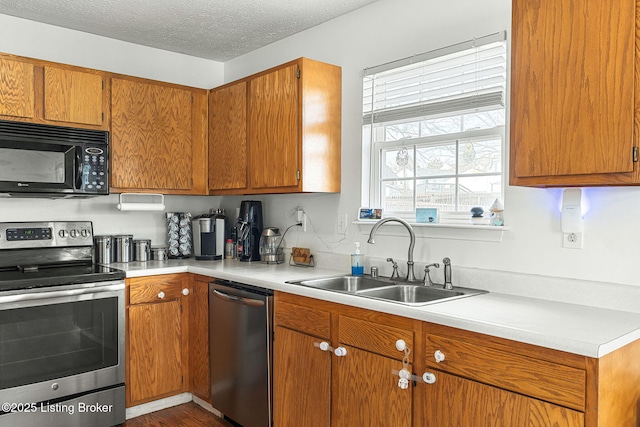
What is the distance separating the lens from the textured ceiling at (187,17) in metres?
2.94

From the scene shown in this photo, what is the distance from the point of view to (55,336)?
8.79ft

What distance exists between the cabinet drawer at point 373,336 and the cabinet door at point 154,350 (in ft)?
4.62

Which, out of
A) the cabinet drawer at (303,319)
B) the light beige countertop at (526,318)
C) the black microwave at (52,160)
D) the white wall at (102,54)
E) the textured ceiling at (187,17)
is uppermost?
the textured ceiling at (187,17)

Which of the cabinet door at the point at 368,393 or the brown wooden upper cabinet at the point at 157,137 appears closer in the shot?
the cabinet door at the point at 368,393

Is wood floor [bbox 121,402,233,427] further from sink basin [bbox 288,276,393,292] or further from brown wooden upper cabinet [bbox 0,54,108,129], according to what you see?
brown wooden upper cabinet [bbox 0,54,108,129]

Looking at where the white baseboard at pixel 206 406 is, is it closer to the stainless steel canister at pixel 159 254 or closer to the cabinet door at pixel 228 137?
the stainless steel canister at pixel 159 254

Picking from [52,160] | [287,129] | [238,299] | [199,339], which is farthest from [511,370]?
[52,160]

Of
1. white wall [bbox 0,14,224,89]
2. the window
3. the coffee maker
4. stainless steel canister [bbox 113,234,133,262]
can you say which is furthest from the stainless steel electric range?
the window

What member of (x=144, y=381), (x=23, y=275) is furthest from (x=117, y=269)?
(x=144, y=381)

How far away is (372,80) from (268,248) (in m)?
1.28

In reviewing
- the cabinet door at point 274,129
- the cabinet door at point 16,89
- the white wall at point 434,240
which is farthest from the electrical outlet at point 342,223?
the cabinet door at point 16,89

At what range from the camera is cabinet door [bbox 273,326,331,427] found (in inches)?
90.4

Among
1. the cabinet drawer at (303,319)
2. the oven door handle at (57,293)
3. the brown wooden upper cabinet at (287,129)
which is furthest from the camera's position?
the brown wooden upper cabinet at (287,129)

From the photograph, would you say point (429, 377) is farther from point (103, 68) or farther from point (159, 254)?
point (103, 68)
